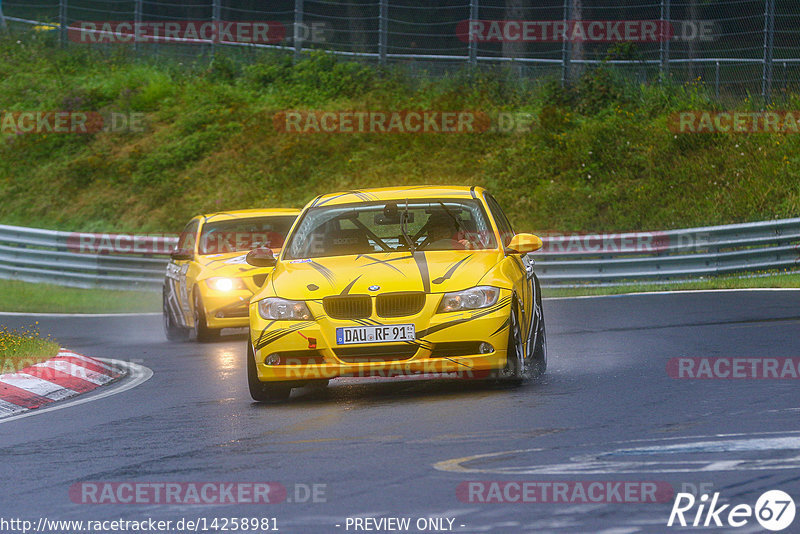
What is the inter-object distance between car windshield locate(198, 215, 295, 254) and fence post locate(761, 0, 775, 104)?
13.9 meters

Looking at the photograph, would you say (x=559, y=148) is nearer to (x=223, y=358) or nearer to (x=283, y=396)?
(x=223, y=358)

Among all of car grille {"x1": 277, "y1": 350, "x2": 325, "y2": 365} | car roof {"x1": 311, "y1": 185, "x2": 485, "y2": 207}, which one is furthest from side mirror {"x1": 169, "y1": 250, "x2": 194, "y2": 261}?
car grille {"x1": 277, "y1": 350, "x2": 325, "y2": 365}

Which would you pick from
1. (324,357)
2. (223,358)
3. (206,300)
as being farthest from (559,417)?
(206,300)

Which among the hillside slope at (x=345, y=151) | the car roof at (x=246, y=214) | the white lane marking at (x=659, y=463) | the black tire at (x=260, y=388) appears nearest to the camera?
the white lane marking at (x=659, y=463)

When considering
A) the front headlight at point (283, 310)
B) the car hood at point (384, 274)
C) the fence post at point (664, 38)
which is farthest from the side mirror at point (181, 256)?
the fence post at point (664, 38)

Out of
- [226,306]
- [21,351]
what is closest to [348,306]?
[21,351]

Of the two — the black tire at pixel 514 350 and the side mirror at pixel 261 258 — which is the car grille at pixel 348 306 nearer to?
the black tire at pixel 514 350

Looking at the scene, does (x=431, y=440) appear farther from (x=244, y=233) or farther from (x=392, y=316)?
(x=244, y=233)

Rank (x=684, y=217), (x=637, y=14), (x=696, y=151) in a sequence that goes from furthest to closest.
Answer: (x=637, y=14)
(x=696, y=151)
(x=684, y=217)

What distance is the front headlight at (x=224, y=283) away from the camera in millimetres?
16656

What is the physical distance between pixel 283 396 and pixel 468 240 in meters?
1.89

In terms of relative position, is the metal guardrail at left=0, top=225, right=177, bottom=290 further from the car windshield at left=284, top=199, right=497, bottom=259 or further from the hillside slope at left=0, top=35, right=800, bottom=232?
the car windshield at left=284, top=199, right=497, bottom=259

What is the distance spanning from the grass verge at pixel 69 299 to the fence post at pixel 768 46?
13.1 m

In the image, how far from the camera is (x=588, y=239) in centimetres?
2292
